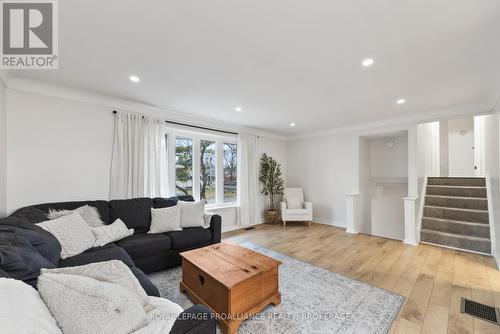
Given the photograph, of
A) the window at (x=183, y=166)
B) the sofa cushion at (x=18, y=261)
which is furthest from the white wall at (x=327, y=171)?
the sofa cushion at (x=18, y=261)

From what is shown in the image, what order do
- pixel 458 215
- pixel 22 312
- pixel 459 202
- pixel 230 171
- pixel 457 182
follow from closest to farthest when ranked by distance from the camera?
pixel 22 312, pixel 458 215, pixel 459 202, pixel 457 182, pixel 230 171

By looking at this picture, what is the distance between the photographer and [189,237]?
2900 millimetres

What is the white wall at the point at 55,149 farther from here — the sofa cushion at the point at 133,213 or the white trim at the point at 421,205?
the white trim at the point at 421,205

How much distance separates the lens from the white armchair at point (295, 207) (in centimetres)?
500

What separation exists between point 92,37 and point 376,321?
3396 millimetres

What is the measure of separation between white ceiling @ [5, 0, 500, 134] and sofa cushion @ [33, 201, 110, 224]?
1517 mm

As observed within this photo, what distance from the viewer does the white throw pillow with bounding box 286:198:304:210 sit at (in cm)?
532

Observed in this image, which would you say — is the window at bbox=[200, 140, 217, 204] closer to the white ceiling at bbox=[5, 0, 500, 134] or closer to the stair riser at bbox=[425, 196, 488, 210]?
the white ceiling at bbox=[5, 0, 500, 134]

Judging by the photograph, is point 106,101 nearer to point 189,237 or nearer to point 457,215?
point 189,237

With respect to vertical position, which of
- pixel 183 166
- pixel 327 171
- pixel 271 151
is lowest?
pixel 327 171

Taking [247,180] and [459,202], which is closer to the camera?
[459,202]

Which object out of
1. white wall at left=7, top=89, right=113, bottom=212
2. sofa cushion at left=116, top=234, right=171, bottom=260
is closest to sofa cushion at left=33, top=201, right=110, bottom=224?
white wall at left=7, top=89, right=113, bottom=212

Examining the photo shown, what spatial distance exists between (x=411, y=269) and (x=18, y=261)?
377 centimetres

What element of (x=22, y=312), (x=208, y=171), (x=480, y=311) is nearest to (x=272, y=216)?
(x=208, y=171)
